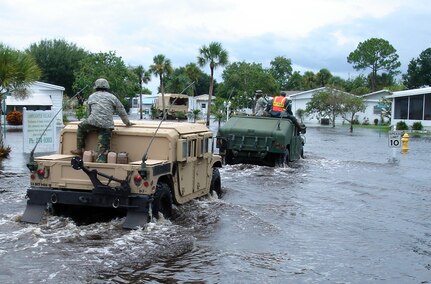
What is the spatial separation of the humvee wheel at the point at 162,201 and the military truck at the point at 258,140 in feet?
26.2

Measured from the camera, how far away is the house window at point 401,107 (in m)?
49.9

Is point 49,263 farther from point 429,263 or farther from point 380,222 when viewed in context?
point 380,222

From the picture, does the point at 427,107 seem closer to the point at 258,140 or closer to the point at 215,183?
the point at 258,140

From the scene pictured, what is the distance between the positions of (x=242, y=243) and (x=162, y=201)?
137 centimetres

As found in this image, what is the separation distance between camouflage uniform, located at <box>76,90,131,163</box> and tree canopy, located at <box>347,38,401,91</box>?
10071 centimetres

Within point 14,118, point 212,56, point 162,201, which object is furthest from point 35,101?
point 162,201

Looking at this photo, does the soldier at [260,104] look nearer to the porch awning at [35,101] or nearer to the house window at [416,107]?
the porch awning at [35,101]

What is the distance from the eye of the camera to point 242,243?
8648mm

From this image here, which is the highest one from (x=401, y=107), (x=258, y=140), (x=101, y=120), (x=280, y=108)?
(x=401, y=107)

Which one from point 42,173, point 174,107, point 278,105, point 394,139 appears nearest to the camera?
point 42,173

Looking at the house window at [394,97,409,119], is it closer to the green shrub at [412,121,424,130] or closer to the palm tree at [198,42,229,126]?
the green shrub at [412,121,424,130]

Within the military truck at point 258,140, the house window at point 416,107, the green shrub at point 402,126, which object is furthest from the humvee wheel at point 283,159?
the house window at point 416,107

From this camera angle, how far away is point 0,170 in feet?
53.1

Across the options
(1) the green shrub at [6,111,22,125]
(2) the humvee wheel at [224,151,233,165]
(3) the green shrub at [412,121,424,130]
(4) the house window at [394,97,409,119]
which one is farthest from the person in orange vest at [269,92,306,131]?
(4) the house window at [394,97,409,119]
